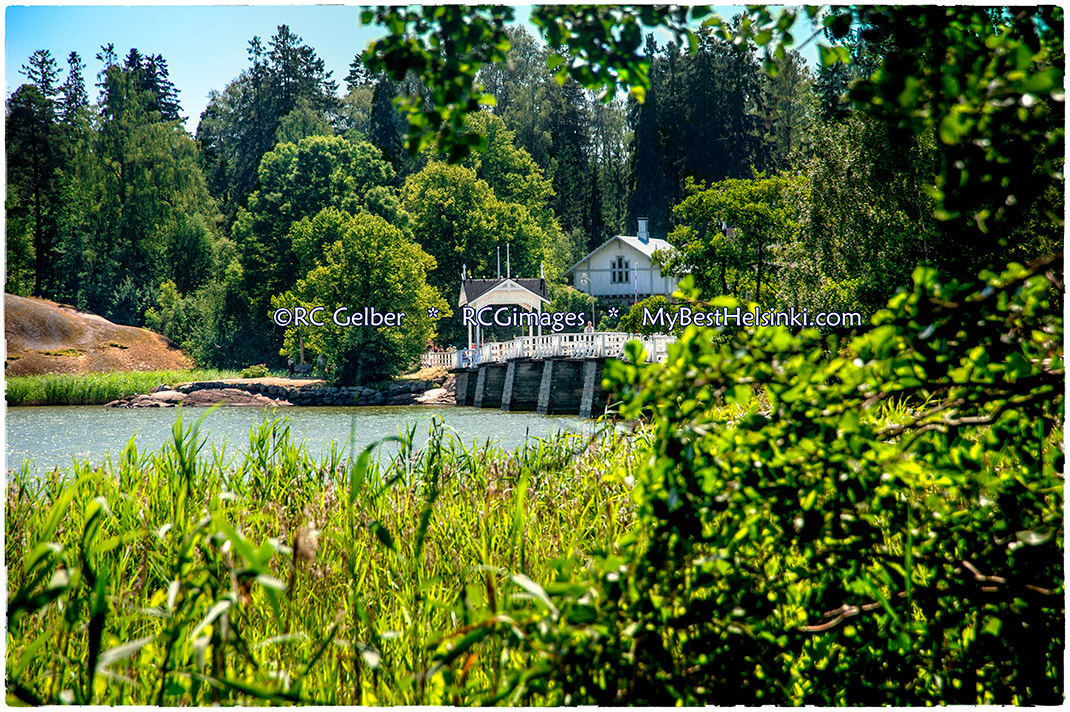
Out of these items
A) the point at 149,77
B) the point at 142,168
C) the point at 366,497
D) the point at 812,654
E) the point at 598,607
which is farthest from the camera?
the point at 142,168

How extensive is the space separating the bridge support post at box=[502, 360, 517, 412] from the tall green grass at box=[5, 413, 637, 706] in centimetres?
1625

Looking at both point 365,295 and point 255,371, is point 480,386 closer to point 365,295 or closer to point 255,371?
point 365,295

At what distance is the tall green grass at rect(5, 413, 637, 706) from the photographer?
159 centimetres

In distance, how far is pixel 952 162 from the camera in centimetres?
157

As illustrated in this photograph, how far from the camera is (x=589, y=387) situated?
19.6 meters

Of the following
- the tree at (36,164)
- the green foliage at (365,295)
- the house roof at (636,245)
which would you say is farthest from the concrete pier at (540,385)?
the tree at (36,164)

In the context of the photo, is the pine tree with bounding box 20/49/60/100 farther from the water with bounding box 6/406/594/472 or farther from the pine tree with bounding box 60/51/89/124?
the water with bounding box 6/406/594/472

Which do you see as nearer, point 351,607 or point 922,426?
point 922,426

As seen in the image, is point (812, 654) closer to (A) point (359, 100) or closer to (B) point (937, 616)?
(B) point (937, 616)

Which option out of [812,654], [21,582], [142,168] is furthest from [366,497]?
[142,168]

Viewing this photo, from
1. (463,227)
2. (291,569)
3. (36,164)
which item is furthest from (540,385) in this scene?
(291,569)

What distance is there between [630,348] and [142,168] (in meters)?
10.6

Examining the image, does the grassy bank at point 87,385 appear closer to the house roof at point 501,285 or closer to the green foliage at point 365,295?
the green foliage at point 365,295

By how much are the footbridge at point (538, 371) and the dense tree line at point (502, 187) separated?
156 centimetres
